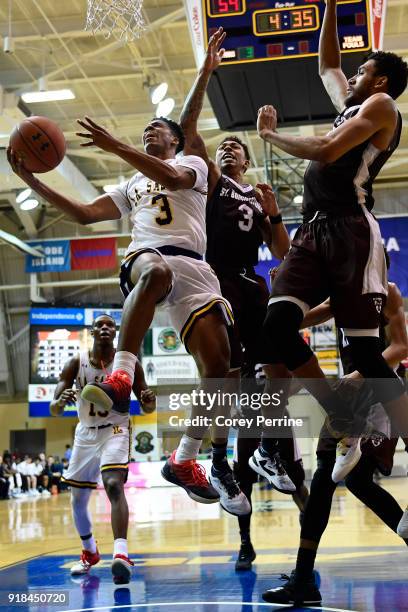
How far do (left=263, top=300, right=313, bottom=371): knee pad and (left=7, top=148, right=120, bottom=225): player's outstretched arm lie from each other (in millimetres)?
1340

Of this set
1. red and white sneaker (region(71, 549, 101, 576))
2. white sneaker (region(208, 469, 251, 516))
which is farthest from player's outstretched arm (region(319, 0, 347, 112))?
red and white sneaker (region(71, 549, 101, 576))

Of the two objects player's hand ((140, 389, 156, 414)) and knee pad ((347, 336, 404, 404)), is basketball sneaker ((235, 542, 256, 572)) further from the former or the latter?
knee pad ((347, 336, 404, 404))

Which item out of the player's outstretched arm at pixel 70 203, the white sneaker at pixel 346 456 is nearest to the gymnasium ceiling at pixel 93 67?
the player's outstretched arm at pixel 70 203

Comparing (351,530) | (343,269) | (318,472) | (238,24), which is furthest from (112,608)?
(238,24)

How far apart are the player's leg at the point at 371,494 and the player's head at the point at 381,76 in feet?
7.87

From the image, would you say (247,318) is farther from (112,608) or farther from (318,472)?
(112,608)

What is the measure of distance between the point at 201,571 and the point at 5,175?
1363cm

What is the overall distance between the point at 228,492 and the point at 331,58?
2849 mm

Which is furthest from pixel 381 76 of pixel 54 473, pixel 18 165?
pixel 54 473

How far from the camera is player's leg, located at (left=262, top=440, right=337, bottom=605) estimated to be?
13.8ft

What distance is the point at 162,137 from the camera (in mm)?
4703

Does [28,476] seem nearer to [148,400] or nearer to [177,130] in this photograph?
[148,400]

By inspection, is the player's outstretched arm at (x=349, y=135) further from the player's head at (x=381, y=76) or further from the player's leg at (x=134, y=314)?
the player's leg at (x=134, y=314)

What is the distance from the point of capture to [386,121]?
394 cm
